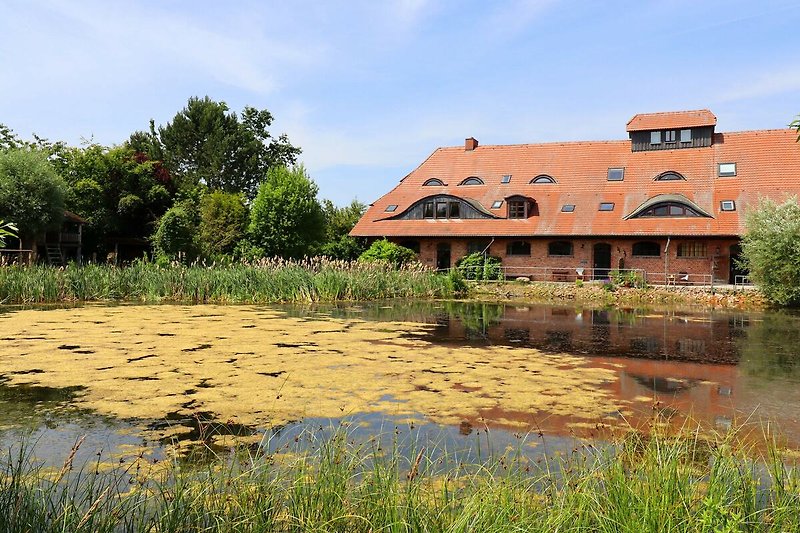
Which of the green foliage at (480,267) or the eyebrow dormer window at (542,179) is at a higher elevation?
the eyebrow dormer window at (542,179)

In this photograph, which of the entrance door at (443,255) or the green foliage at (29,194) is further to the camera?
the entrance door at (443,255)

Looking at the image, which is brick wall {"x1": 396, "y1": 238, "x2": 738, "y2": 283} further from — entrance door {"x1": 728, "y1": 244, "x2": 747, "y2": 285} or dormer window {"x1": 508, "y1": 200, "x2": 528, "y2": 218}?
dormer window {"x1": 508, "y1": 200, "x2": 528, "y2": 218}

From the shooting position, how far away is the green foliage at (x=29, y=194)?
3020cm

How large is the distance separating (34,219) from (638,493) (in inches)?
1306

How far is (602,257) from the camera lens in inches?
1209

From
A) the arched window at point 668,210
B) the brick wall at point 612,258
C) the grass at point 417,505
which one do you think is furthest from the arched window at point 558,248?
the grass at point 417,505

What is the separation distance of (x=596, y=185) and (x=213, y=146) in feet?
121

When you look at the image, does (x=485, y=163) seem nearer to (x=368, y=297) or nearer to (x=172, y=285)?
(x=368, y=297)

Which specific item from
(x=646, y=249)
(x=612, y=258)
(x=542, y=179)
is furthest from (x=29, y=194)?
(x=646, y=249)

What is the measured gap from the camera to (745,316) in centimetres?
1895

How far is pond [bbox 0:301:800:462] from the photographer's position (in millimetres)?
6188

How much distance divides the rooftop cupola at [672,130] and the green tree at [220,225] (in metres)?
23.6

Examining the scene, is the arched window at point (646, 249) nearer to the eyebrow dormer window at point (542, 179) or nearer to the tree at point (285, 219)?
the eyebrow dormer window at point (542, 179)

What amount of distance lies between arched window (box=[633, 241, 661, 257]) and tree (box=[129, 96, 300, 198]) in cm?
3766
